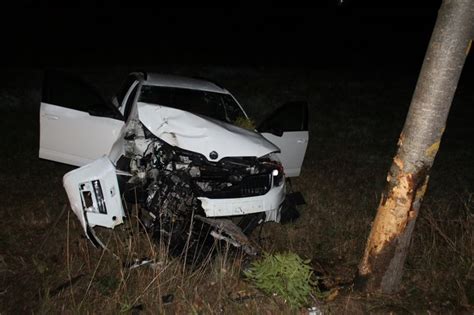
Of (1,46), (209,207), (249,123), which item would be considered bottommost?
(1,46)

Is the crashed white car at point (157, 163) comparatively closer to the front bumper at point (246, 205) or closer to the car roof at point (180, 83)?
the front bumper at point (246, 205)

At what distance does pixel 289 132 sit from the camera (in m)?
6.12

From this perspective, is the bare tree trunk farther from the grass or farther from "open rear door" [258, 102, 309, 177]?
"open rear door" [258, 102, 309, 177]

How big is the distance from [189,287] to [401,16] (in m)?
34.8

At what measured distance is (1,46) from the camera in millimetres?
18578

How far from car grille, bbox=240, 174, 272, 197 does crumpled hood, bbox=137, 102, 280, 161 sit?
245 millimetres

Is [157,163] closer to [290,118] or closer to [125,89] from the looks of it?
[290,118]

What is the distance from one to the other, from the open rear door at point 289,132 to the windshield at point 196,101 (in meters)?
0.43

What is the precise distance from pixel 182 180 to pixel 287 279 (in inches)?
63.0

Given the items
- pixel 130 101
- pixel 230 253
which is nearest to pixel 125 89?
pixel 130 101

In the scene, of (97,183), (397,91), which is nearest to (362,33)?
(397,91)

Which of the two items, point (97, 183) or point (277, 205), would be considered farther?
point (277, 205)

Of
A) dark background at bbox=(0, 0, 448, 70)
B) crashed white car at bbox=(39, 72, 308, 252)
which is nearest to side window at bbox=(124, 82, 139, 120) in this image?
crashed white car at bbox=(39, 72, 308, 252)

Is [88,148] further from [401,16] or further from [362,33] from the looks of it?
[401,16]
